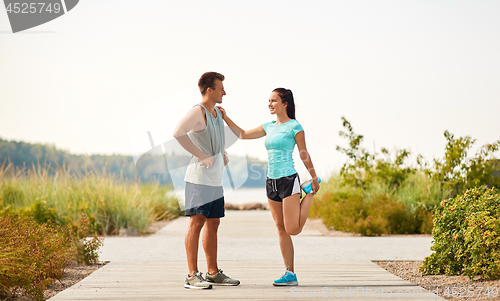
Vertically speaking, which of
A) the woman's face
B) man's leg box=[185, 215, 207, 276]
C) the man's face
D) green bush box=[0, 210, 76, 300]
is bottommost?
green bush box=[0, 210, 76, 300]

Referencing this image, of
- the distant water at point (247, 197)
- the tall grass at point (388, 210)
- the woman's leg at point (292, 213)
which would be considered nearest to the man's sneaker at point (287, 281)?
the woman's leg at point (292, 213)

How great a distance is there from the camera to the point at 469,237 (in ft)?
16.2

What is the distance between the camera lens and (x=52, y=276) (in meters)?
5.11

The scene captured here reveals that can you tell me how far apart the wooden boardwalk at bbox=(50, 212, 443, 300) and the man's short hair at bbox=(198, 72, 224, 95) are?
1862 mm

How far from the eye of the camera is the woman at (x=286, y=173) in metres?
4.52

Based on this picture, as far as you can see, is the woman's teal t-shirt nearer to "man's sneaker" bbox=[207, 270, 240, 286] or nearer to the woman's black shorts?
the woman's black shorts

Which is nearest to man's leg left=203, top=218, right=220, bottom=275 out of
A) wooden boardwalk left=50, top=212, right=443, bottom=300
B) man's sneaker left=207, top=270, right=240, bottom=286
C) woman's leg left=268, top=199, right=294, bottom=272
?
man's sneaker left=207, top=270, right=240, bottom=286

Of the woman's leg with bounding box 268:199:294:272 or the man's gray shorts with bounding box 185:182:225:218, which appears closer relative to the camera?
the man's gray shorts with bounding box 185:182:225:218

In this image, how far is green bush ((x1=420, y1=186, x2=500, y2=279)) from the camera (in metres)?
4.85

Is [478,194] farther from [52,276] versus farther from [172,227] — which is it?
[172,227]

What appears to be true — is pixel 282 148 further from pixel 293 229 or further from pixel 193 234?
pixel 193 234

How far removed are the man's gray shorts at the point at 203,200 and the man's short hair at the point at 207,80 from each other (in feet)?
2.95

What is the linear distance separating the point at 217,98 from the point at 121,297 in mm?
1969

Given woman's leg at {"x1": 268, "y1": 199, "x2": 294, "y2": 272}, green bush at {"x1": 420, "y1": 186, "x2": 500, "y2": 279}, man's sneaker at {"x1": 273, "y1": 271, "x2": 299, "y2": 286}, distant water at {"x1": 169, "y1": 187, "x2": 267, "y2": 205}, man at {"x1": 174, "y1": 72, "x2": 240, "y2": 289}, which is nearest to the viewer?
man at {"x1": 174, "y1": 72, "x2": 240, "y2": 289}
